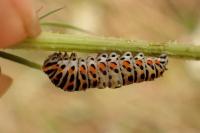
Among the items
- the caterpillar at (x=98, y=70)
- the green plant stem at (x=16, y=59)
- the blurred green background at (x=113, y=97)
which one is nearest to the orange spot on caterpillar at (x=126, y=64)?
the caterpillar at (x=98, y=70)

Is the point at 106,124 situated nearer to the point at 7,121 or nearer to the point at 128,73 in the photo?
the point at 7,121

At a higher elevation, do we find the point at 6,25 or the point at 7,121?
the point at 6,25

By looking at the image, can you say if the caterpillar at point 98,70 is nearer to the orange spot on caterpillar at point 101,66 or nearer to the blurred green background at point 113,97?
the orange spot on caterpillar at point 101,66

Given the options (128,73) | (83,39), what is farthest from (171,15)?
(83,39)

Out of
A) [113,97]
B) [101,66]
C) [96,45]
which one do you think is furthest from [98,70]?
[113,97]

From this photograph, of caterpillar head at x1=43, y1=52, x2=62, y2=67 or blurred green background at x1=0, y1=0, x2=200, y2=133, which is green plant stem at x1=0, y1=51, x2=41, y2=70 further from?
blurred green background at x1=0, y1=0, x2=200, y2=133

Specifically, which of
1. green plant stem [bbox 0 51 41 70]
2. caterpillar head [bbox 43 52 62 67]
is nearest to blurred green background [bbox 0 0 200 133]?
caterpillar head [bbox 43 52 62 67]
